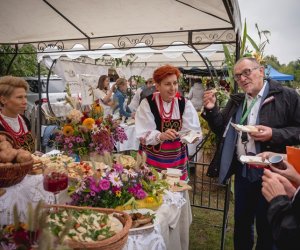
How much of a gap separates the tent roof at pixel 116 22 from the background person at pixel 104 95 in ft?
5.26

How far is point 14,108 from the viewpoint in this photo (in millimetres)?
2732

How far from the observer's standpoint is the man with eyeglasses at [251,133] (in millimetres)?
2488

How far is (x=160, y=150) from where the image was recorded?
9.89 feet

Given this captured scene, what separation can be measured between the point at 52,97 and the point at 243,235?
982cm

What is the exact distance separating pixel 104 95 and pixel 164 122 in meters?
4.38

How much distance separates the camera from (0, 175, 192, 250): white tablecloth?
1635mm

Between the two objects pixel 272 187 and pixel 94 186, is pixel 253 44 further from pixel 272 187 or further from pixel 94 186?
pixel 94 186

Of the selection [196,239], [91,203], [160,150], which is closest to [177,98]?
[160,150]

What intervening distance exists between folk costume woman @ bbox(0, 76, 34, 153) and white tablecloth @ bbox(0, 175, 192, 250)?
754 millimetres

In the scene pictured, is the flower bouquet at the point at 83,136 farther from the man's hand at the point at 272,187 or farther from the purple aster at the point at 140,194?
the man's hand at the point at 272,187

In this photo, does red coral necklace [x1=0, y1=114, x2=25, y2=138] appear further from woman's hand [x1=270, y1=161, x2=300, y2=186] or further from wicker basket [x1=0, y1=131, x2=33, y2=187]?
woman's hand [x1=270, y1=161, x2=300, y2=186]

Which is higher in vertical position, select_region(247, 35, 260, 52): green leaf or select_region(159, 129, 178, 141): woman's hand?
select_region(247, 35, 260, 52): green leaf

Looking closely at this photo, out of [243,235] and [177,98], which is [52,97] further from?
[243,235]

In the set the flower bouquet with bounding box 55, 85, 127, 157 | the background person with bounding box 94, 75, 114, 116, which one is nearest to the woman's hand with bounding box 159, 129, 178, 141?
the flower bouquet with bounding box 55, 85, 127, 157
